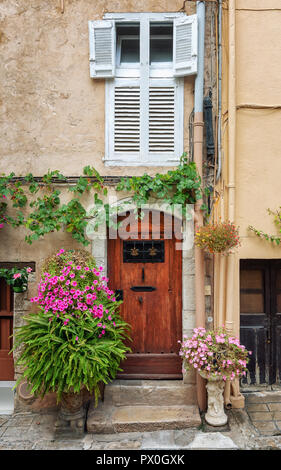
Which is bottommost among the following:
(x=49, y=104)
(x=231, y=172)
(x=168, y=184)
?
(x=168, y=184)

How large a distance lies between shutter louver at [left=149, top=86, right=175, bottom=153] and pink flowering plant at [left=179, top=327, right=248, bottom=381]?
2.53m

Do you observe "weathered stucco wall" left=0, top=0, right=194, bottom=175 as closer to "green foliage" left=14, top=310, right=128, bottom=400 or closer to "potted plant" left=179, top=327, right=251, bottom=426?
"green foliage" left=14, top=310, right=128, bottom=400

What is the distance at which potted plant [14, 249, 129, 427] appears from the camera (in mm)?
3633

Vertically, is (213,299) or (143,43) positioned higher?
(143,43)

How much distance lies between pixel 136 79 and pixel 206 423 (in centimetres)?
451

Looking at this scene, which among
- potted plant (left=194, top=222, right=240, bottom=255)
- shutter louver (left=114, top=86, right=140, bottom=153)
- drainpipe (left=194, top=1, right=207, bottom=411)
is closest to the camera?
potted plant (left=194, top=222, right=240, bottom=255)

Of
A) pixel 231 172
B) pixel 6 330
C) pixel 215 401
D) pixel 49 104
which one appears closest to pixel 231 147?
pixel 231 172

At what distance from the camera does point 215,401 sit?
3998 mm

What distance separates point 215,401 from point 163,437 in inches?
28.8

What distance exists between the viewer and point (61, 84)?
4562 millimetres

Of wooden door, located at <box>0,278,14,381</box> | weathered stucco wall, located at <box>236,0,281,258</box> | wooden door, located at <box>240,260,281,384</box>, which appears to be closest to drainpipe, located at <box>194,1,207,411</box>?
weathered stucco wall, located at <box>236,0,281,258</box>

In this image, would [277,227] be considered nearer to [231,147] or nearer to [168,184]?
[231,147]
